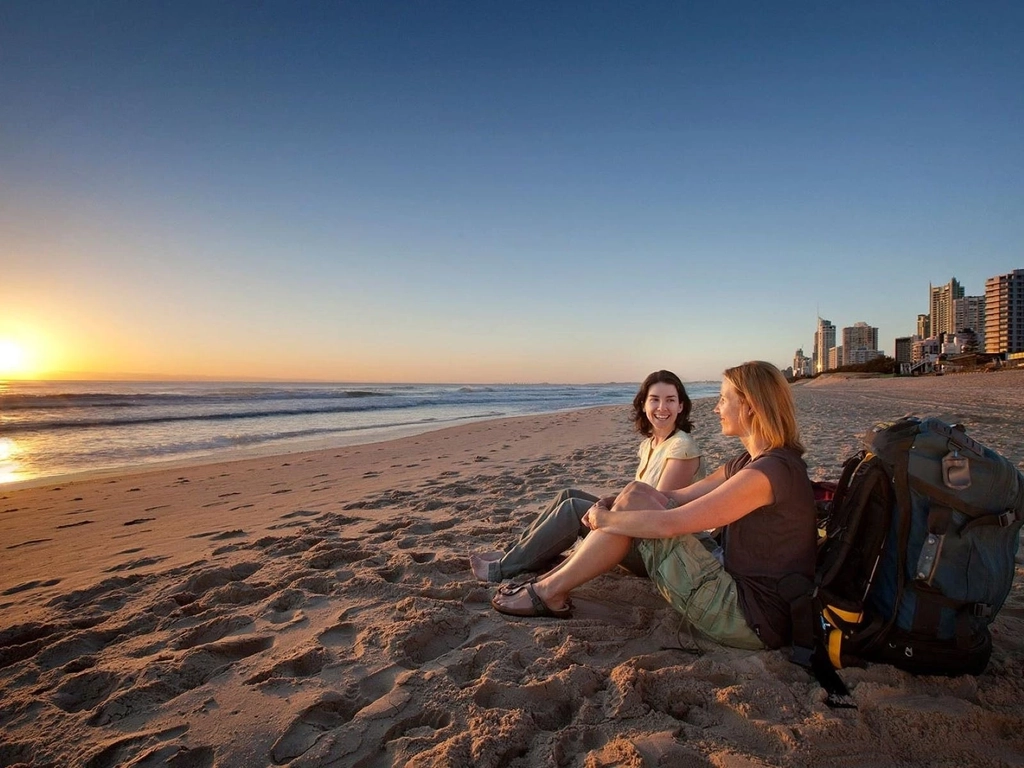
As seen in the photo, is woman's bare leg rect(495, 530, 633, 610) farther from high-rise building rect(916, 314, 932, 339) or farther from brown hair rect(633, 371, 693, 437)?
high-rise building rect(916, 314, 932, 339)

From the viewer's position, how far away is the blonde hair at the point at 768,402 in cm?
232

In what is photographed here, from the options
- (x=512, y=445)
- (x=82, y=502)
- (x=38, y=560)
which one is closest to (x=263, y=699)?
(x=38, y=560)

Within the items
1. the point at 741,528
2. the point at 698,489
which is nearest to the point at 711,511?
the point at 741,528

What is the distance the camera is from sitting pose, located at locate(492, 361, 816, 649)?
2219mm

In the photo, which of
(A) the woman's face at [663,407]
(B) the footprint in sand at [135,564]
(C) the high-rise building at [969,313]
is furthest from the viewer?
(C) the high-rise building at [969,313]

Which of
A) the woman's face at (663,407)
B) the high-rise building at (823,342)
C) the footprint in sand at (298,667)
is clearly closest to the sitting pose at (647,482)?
the woman's face at (663,407)

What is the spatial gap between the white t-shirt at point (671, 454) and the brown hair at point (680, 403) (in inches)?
6.3

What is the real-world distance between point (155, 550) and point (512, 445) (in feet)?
22.4

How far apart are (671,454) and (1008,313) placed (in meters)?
104

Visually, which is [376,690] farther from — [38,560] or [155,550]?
[38,560]

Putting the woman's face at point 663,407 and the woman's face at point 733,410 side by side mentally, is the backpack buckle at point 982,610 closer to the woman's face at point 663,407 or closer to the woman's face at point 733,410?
the woman's face at point 733,410

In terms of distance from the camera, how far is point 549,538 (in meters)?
3.28

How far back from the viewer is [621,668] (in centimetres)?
229

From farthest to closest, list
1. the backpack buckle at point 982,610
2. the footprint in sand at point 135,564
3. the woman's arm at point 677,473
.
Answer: the footprint in sand at point 135,564 → the woman's arm at point 677,473 → the backpack buckle at point 982,610
